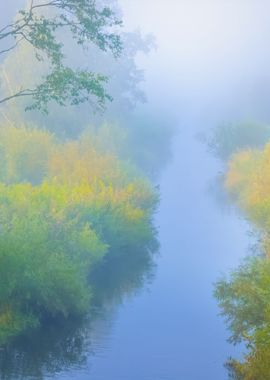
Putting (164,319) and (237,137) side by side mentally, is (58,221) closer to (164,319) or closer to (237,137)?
(164,319)

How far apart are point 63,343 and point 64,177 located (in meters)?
23.3

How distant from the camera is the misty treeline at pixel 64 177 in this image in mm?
28031

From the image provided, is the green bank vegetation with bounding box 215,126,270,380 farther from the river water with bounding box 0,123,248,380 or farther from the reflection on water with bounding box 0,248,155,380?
the reflection on water with bounding box 0,248,155,380

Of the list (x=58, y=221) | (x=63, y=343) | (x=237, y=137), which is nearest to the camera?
(x=63, y=343)

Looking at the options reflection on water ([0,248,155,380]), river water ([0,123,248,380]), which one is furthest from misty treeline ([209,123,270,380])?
reflection on water ([0,248,155,380])

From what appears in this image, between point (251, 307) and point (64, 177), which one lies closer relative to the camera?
point (251, 307)

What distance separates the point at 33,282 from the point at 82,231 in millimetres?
8937

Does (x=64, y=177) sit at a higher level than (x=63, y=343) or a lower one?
higher

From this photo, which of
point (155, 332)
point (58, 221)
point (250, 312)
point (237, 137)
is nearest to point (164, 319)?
point (155, 332)

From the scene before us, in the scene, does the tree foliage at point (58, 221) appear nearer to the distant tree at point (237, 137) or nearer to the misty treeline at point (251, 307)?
the misty treeline at point (251, 307)

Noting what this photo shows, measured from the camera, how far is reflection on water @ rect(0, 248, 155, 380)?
94.9 ft

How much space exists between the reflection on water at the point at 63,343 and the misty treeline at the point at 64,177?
648mm

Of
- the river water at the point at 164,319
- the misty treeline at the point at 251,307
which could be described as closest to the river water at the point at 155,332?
the river water at the point at 164,319

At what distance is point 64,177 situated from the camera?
5412 cm
